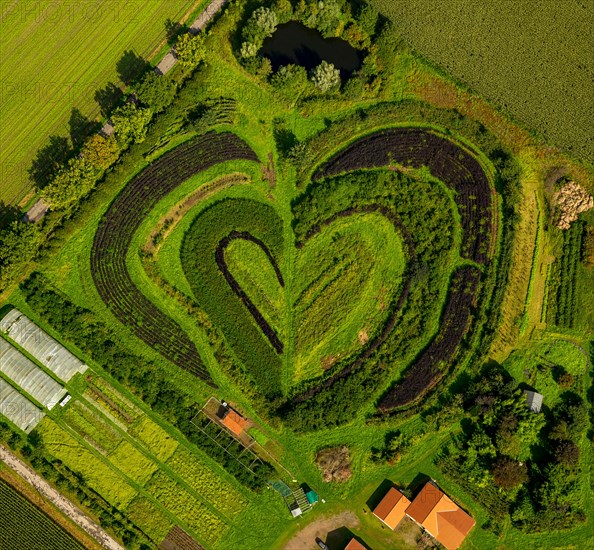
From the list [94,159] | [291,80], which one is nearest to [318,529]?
[94,159]

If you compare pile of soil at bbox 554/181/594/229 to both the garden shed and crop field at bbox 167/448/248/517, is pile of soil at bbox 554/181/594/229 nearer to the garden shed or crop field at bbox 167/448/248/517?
the garden shed

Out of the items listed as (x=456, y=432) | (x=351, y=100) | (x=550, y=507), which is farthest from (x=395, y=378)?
(x=351, y=100)

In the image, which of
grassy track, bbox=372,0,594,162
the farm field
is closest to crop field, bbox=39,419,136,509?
the farm field

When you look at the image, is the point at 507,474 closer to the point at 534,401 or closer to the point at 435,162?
the point at 534,401

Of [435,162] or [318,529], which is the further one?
[435,162]

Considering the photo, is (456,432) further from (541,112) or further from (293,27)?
(293,27)

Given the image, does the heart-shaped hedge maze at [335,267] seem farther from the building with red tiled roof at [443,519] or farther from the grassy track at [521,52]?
the building with red tiled roof at [443,519]

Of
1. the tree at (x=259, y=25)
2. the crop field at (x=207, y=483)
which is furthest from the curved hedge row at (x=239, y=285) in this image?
the tree at (x=259, y=25)
